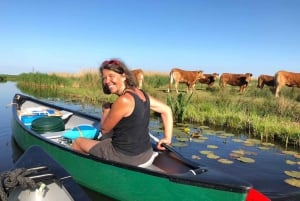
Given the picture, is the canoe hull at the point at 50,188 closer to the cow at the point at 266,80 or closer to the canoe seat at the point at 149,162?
the canoe seat at the point at 149,162

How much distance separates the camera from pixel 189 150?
7.67 meters

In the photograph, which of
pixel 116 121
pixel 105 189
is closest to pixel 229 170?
pixel 105 189

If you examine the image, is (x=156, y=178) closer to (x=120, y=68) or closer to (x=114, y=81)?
(x=114, y=81)

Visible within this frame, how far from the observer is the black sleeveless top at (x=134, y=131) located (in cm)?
420

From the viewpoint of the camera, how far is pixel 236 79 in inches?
893

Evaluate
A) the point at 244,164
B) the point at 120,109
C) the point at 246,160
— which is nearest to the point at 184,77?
the point at 246,160

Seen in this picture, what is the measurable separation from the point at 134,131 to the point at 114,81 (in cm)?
70

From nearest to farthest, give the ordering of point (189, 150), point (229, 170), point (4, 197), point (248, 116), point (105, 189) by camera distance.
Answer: point (4, 197) → point (105, 189) → point (229, 170) → point (189, 150) → point (248, 116)

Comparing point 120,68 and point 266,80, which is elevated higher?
point 120,68

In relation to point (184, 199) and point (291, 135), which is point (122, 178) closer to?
Answer: point (184, 199)

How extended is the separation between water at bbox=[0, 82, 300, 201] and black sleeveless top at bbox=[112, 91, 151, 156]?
1018 millimetres

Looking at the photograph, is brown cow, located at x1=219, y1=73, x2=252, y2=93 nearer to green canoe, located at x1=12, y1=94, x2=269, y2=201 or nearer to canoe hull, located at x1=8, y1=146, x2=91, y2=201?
green canoe, located at x1=12, y1=94, x2=269, y2=201

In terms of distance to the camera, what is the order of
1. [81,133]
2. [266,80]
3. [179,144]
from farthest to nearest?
[266,80] → [179,144] → [81,133]

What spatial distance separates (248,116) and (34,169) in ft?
28.2
